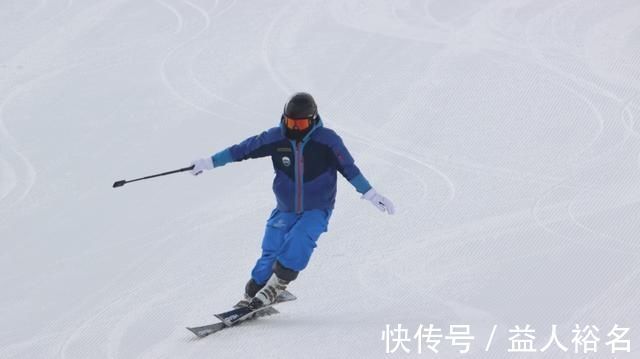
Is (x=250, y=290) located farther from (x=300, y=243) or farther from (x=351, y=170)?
(x=351, y=170)

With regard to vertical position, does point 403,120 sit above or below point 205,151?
above

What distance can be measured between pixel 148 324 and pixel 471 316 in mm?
1948

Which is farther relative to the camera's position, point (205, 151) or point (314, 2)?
point (314, 2)

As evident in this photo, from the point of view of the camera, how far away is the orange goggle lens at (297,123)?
678 cm

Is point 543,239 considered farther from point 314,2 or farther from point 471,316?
point 314,2

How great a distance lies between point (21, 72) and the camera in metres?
13.0

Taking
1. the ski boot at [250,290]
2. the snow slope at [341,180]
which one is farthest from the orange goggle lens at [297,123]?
the snow slope at [341,180]

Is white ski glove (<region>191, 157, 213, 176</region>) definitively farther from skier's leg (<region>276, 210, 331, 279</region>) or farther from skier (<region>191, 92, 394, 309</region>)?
skier's leg (<region>276, 210, 331, 279</region>)

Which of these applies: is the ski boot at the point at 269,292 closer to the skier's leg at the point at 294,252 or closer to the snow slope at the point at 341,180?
the skier's leg at the point at 294,252

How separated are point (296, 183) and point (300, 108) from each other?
493 mm

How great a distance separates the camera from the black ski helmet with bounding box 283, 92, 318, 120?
22.2 ft

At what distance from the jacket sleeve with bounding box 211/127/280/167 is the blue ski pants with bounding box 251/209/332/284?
418mm

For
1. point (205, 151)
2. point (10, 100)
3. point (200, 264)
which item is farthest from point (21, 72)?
point (200, 264)

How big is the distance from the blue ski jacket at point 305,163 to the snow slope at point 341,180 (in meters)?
0.71
